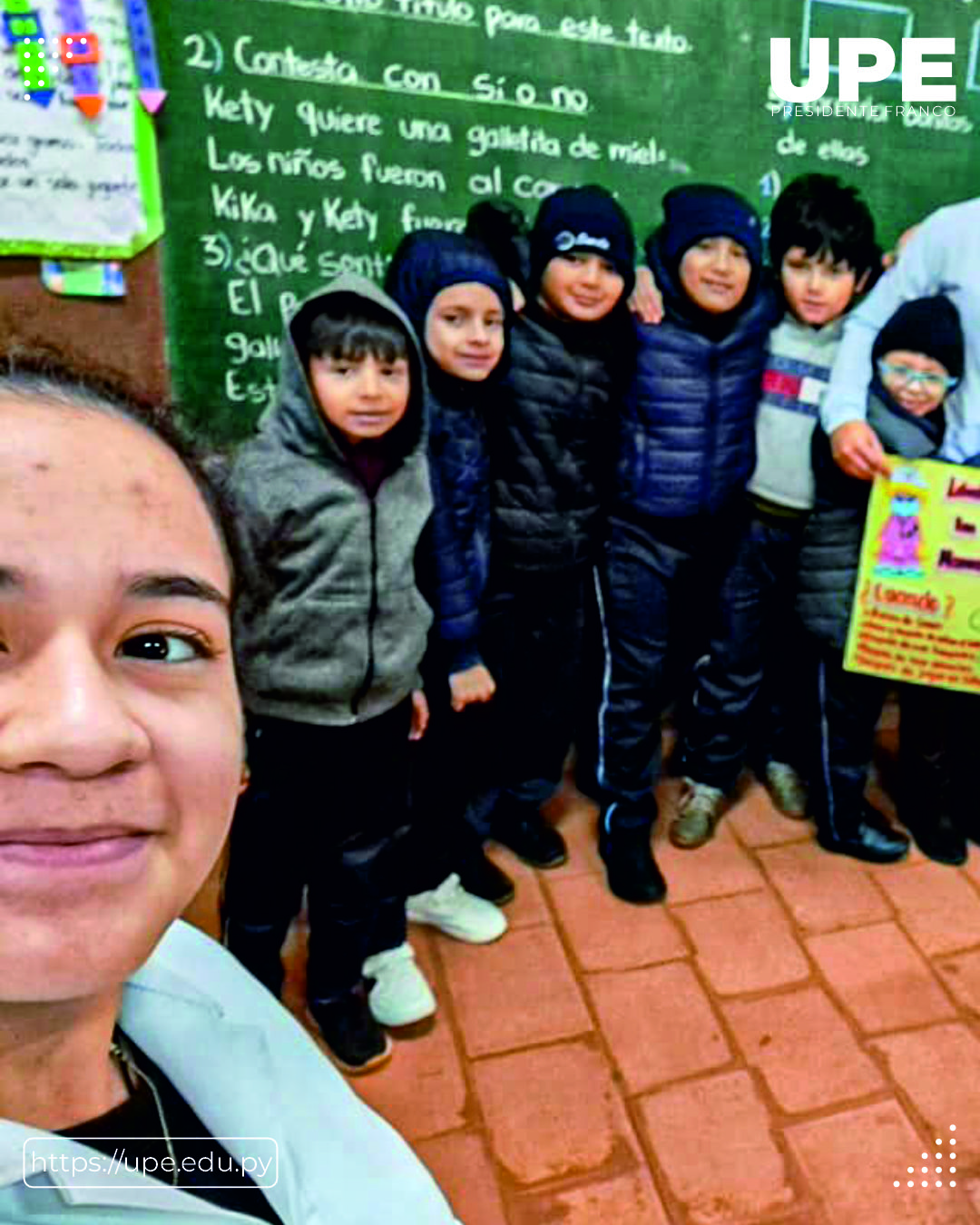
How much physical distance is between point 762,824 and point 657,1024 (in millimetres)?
816

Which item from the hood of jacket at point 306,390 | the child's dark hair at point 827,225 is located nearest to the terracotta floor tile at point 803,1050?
the hood of jacket at point 306,390

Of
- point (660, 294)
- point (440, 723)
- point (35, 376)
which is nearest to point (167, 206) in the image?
point (660, 294)

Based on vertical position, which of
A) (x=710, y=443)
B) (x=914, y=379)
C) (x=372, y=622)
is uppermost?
(x=914, y=379)

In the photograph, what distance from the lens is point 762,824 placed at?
101 inches

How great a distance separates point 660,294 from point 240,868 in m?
1.45

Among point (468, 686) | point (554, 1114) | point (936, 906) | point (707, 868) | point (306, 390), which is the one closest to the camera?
point (306, 390)

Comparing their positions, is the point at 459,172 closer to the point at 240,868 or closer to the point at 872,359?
the point at 872,359

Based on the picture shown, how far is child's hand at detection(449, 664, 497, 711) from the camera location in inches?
74.9

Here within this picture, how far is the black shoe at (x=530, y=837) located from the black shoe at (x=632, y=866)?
12cm

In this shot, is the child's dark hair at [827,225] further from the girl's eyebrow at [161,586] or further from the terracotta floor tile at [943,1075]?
the girl's eyebrow at [161,586]

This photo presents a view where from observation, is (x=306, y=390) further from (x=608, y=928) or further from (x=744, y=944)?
(x=744, y=944)

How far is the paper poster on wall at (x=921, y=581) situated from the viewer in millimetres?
2018

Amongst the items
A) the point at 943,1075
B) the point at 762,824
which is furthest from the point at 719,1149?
the point at 762,824

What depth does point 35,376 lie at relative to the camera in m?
0.69
